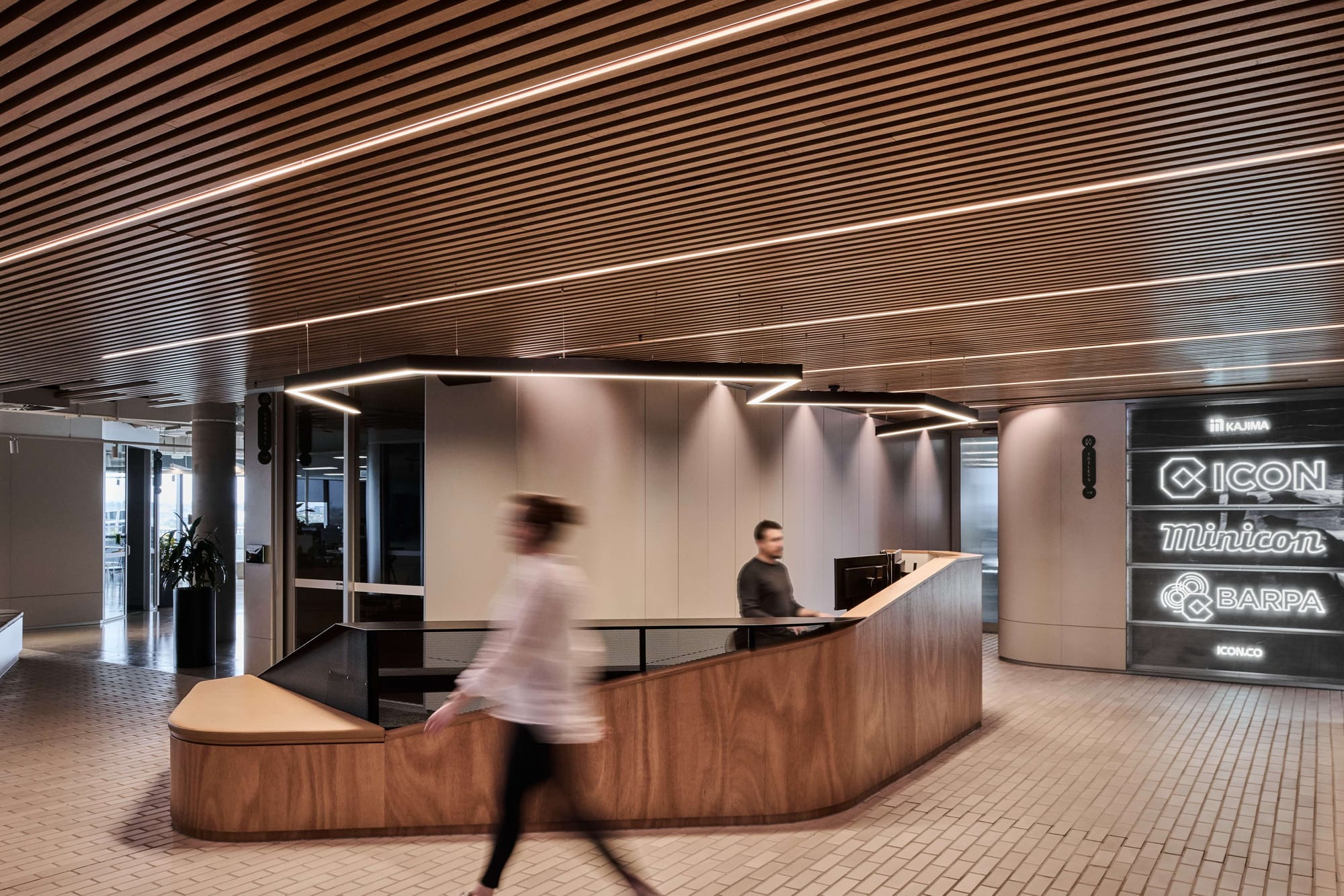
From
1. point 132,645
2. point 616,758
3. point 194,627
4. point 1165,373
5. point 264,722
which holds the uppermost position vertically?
point 1165,373

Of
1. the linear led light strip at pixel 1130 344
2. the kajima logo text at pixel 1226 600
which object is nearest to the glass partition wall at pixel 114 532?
the linear led light strip at pixel 1130 344

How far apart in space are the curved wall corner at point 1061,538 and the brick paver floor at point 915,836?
3.40m

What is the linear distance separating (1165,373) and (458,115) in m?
8.54

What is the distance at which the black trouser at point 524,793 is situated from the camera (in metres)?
3.76

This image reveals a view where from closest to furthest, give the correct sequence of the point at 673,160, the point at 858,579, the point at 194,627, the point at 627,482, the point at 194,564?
the point at 673,160 → the point at 858,579 → the point at 627,482 → the point at 194,627 → the point at 194,564

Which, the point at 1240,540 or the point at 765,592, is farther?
the point at 1240,540

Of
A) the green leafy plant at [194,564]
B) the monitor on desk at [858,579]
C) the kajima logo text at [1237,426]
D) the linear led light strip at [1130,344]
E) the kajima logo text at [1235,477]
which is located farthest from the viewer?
the green leafy plant at [194,564]

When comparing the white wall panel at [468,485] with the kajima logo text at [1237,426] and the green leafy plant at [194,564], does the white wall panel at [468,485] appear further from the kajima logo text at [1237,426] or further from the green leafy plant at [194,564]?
the kajima logo text at [1237,426]

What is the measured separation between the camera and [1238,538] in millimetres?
11414

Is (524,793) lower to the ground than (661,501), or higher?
lower

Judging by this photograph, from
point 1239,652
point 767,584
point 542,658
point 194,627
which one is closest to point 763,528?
point 767,584

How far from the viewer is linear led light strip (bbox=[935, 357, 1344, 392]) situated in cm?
927

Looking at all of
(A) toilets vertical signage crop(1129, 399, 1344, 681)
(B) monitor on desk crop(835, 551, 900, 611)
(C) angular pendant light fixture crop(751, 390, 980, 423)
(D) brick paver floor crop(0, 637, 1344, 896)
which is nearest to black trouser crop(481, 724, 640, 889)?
(D) brick paver floor crop(0, 637, 1344, 896)

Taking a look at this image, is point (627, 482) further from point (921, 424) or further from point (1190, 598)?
point (1190, 598)
